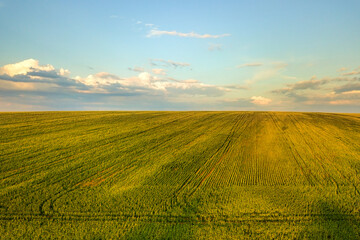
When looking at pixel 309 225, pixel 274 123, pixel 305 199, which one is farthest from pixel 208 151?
pixel 274 123

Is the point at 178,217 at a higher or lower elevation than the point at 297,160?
lower

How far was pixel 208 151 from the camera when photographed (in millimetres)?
24094

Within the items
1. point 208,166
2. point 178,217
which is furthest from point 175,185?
point 208,166

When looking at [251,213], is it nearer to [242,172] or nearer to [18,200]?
[242,172]

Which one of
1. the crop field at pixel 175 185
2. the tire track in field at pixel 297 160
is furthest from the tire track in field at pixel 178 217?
the tire track in field at pixel 297 160

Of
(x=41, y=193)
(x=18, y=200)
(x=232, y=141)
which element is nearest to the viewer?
(x=18, y=200)

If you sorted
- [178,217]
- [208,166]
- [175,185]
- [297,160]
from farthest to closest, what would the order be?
[297,160], [208,166], [175,185], [178,217]

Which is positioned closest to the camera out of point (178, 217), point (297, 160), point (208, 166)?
point (178, 217)

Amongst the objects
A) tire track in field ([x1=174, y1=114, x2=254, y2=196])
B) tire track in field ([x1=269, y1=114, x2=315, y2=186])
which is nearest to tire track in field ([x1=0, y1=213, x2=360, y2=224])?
tire track in field ([x1=174, y1=114, x2=254, y2=196])

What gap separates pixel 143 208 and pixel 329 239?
996 cm

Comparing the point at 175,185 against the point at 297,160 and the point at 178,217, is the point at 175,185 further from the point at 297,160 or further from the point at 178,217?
the point at 297,160

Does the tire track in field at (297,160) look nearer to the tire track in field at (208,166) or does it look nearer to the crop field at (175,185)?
the crop field at (175,185)

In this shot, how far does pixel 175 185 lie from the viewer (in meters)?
16.3

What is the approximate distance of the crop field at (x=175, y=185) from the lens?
11.6 metres
